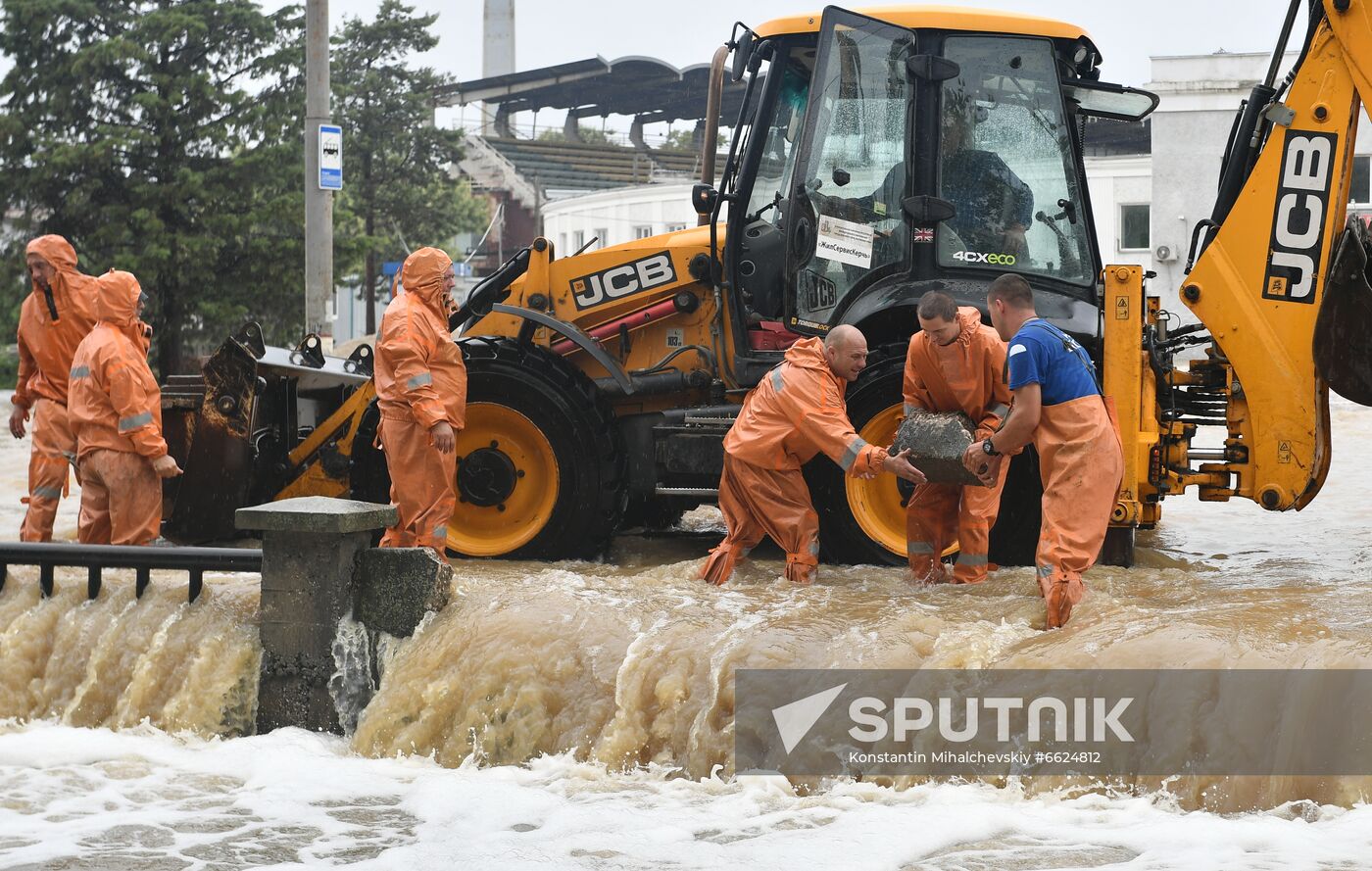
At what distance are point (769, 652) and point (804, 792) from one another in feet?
2.28

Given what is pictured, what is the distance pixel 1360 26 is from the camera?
7910mm

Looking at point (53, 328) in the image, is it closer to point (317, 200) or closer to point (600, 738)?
point (600, 738)

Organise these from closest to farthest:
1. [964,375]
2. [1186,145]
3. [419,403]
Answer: [964,375] → [419,403] → [1186,145]

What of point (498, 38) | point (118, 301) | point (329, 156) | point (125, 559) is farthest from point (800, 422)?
point (498, 38)

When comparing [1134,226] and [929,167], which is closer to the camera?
[929,167]

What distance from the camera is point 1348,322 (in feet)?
26.1

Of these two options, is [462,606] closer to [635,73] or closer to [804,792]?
[804,792]

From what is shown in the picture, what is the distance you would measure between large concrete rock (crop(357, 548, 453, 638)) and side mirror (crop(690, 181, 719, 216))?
2.65 m

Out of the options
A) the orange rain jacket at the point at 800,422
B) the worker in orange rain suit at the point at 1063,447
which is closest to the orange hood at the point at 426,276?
the orange rain jacket at the point at 800,422

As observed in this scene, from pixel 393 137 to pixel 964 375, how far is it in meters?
28.2

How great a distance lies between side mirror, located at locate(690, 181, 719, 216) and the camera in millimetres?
9000

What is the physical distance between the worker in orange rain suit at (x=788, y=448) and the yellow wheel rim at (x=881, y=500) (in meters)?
0.46

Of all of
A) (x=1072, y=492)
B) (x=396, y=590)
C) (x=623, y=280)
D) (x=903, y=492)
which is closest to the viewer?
(x=1072, y=492)

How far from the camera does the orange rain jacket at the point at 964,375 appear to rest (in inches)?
310
